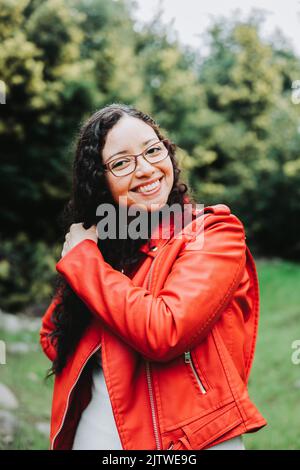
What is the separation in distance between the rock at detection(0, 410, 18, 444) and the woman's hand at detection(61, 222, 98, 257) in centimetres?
214

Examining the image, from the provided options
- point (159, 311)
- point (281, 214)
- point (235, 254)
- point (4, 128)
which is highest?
point (4, 128)

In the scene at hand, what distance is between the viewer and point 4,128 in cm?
771

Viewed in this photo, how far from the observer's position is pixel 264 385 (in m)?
5.71

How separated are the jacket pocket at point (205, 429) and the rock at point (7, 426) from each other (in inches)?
88.6

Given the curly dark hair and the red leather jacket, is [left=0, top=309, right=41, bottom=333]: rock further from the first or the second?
the red leather jacket

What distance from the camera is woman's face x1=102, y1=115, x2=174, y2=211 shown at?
1.69 meters

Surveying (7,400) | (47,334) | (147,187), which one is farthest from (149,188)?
(7,400)

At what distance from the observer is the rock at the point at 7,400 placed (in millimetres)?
4242

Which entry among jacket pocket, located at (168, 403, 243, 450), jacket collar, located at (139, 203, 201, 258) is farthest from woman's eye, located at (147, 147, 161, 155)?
jacket pocket, located at (168, 403, 243, 450)

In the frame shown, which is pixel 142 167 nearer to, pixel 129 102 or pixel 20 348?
pixel 20 348

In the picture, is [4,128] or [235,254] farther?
[4,128]

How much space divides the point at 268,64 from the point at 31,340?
15.6 m
